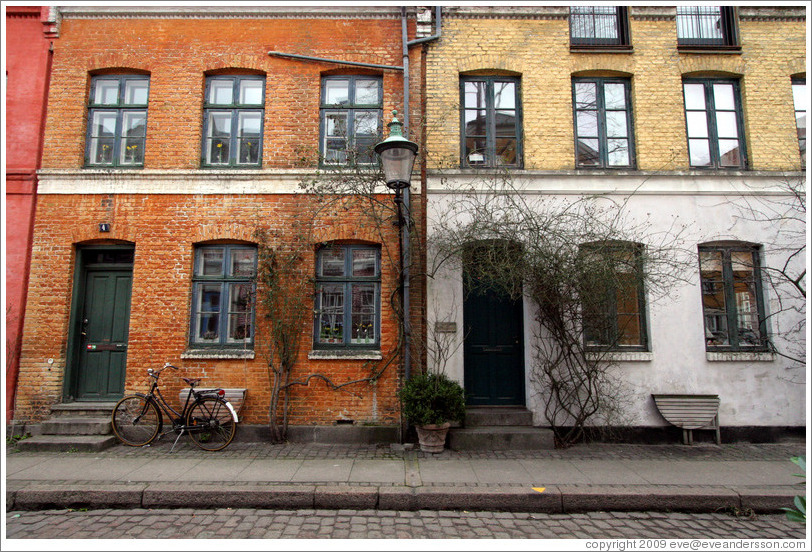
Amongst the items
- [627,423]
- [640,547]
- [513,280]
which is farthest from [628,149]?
[640,547]

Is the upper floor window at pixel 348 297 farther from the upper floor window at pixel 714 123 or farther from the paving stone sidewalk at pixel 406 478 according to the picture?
the upper floor window at pixel 714 123

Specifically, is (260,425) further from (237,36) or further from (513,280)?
(237,36)

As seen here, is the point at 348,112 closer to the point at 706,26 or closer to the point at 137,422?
the point at 137,422

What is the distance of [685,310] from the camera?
318 inches

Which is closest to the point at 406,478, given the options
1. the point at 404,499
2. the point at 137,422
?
the point at 404,499

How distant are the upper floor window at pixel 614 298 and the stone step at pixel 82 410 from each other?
309 inches

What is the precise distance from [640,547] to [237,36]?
965 centimetres

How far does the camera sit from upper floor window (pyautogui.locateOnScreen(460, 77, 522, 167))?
857cm

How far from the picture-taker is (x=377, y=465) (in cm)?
651

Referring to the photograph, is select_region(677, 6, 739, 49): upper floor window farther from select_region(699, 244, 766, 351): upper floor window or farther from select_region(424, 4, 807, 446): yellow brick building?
select_region(699, 244, 766, 351): upper floor window

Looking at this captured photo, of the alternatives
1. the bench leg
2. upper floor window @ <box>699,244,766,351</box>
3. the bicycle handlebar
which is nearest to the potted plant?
the bicycle handlebar

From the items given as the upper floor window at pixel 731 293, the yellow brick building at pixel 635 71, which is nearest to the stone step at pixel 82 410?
the yellow brick building at pixel 635 71

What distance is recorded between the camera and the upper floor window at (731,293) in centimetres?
823

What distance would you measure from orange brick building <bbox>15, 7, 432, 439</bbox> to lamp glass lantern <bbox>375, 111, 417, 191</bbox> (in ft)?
3.88
